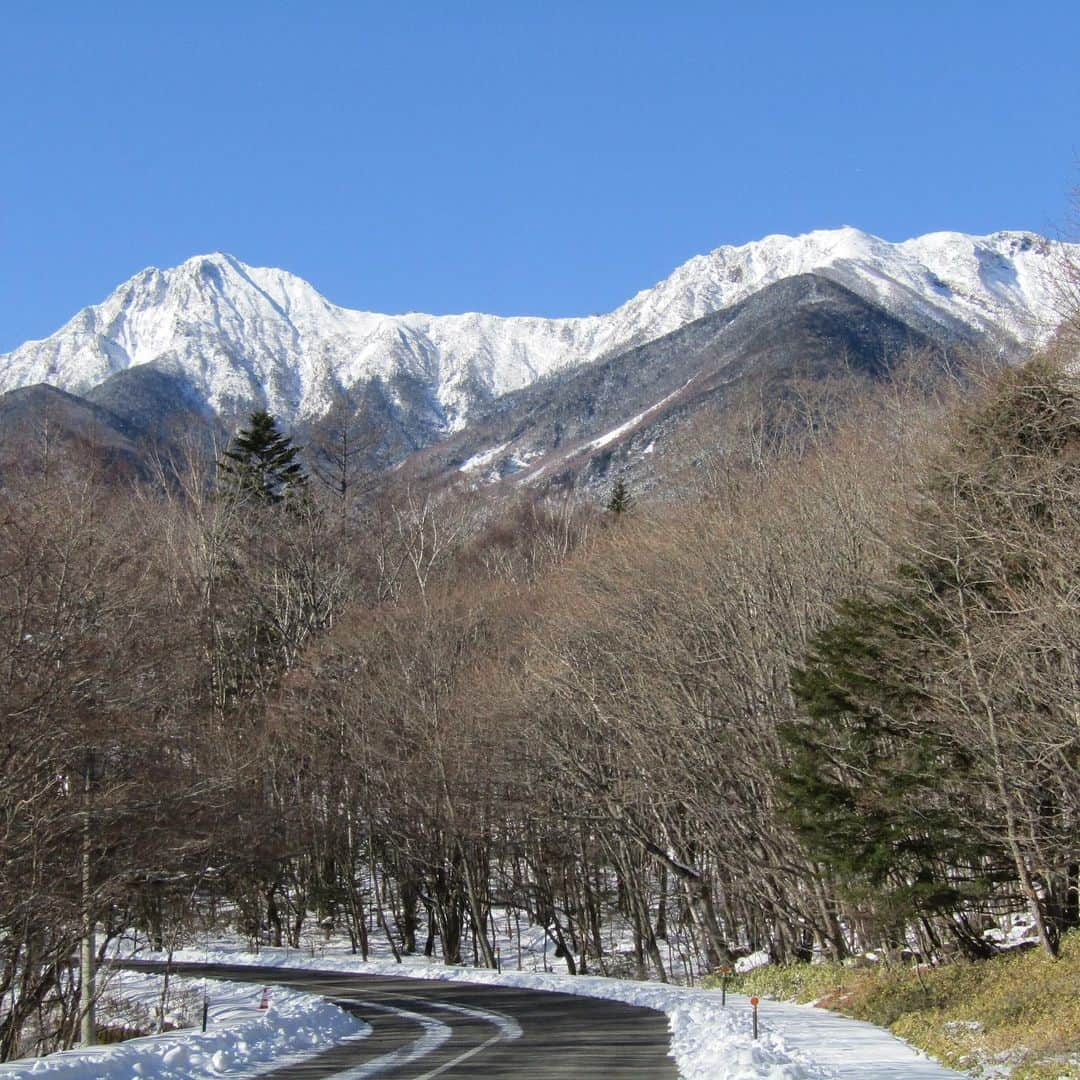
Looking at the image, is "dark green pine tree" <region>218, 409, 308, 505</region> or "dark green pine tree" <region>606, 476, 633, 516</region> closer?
"dark green pine tree" <region>218, 409, 308, 505</region>

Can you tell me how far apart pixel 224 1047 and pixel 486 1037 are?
4.04 meters

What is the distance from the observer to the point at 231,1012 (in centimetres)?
2197

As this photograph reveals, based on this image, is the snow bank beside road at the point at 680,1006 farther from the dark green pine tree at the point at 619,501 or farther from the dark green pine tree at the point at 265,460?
the dark green pine tree at the point at 619,501

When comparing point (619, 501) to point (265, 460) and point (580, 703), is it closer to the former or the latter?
point (265, 460)

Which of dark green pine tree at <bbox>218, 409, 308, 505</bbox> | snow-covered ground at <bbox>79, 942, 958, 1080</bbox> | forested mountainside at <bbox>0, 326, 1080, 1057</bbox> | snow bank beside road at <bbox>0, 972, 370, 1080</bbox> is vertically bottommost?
snow-covered ground at <bbox>79, 942, 958, 1080</bbox>

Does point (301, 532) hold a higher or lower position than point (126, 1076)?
higher

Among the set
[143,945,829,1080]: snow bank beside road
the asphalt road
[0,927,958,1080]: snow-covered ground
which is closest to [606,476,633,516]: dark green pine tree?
[143,945,829,1080]: snow bank beside road

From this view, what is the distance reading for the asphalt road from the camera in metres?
13.6

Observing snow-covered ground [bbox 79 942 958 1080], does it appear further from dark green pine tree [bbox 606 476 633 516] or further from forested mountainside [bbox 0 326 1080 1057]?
dark green pine tree [bbox 606 476 633 516]

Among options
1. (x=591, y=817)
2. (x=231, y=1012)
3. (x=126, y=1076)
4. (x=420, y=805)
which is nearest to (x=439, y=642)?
(x=420, y=805)

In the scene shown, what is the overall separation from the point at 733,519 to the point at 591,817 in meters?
8.48

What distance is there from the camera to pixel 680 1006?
2111cm

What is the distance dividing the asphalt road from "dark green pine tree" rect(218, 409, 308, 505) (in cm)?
2653

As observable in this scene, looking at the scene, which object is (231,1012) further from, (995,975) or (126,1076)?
(995,975)
